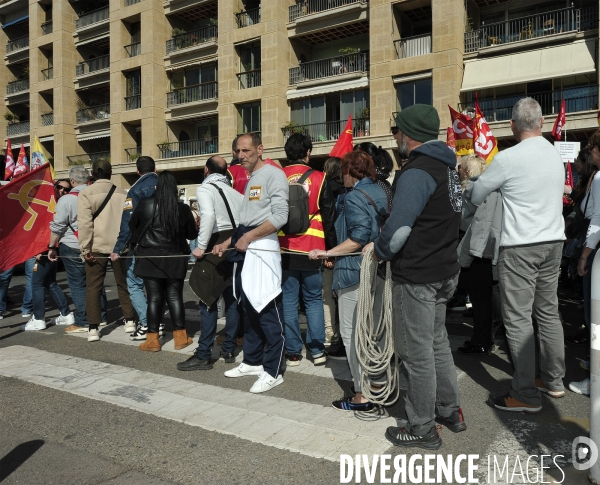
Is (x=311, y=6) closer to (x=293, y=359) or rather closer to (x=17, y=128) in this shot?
(x=293, y=359)

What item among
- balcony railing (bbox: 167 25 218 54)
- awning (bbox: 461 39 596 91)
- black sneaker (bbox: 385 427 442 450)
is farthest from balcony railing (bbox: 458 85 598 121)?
black sneaker (bbox: 385 427 442 450)

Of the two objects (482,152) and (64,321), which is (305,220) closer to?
(64,321)

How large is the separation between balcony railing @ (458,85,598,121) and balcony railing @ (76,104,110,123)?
25142 millimetres

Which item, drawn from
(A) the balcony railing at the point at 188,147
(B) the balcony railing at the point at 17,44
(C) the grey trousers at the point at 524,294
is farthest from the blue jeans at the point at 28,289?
(B) the balcony railing at the point at 17,44

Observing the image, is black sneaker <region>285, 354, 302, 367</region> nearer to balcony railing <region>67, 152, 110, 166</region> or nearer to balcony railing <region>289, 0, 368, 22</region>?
balcony railing <region>289, 0, 368, 22</region>

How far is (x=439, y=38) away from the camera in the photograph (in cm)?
2288

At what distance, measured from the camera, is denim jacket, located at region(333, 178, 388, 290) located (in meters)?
3.86

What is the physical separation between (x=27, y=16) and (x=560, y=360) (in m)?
47.4

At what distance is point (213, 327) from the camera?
512cm

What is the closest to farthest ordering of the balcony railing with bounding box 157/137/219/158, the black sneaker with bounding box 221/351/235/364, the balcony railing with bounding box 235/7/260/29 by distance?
1. the black sneaker with bounding box 221/351/235/364
2. the balcony railing with bounding box 235/7/260/29
3. the balcony railing with bounding box 157/137/219/158

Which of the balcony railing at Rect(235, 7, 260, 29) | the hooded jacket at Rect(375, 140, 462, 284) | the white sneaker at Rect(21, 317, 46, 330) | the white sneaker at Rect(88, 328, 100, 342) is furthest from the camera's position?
the balcony railing at Rect(235, 7, 260, 29)

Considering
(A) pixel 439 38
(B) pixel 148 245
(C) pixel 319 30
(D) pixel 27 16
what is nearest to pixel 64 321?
(B) pixel 148 245

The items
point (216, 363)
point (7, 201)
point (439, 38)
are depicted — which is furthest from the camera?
point (439, 38)

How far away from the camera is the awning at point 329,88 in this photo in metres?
25.3
